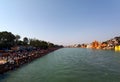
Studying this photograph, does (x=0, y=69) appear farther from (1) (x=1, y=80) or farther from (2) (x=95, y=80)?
(2) (x=95, y=80)

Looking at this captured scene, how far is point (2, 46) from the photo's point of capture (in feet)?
243

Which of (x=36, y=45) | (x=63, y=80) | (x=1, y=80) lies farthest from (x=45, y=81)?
(x=36, y=45)

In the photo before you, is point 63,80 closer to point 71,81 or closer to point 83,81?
point 71,81

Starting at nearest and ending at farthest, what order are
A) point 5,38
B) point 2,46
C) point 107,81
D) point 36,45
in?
point 107,81 → point 2,46 → point 5,38 → point 36,45

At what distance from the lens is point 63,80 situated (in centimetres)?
2131

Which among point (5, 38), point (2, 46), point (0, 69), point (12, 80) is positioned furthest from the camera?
point (5, 38)

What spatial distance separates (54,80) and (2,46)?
60.4 metres

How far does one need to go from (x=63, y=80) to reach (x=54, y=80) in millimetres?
1381

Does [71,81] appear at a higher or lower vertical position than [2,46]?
lower

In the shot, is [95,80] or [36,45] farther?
[36,45]

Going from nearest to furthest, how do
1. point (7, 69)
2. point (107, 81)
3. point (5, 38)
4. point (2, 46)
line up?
1. point (107, 81)
2. point (7, 69)
3. point (2, 46)
4. point (5, 38)

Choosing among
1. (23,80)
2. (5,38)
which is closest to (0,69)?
(23,80)

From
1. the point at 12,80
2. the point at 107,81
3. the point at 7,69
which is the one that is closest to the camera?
the point at 107,81

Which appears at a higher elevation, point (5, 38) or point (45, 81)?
point (5, 38)
